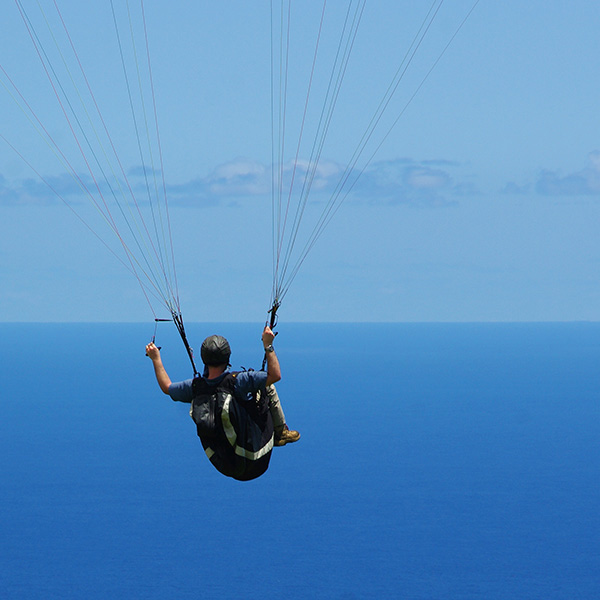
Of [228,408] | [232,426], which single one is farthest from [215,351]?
[232,426]

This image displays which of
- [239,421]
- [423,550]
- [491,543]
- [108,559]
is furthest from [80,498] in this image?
[239,421]

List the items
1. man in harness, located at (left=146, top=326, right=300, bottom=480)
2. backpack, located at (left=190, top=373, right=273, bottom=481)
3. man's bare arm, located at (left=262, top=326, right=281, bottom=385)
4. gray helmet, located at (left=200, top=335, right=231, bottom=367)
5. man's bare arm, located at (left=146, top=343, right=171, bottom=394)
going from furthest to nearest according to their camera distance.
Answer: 1. man's bare arm, located at (left=146, top=343, right=171, bottom=394)
2. backpack, located at (left=190, top=373, right=273, bottom=481)
3. man in harness, located at (left=146, top=326, right=300, bottom=480)
4. gray helmet, located at (left=200, top=335, right=231, bottom=367)
5. man's bare arm, located at (left=262, top=326, right=281, bottom=385)

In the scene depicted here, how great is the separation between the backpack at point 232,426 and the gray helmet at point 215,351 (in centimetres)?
24

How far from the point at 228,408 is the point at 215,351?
2.54 feet

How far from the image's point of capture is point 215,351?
36.2 feet

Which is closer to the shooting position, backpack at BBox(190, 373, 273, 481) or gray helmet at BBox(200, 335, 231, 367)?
gray helmet at BBox(200, 335, 231, 367)

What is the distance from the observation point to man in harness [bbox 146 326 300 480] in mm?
11109

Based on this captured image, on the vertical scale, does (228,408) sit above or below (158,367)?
below

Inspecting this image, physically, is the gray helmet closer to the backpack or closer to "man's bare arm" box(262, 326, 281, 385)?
the backpack

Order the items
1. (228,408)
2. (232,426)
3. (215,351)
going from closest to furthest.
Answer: (215,351) < (228,408) < (232,426)

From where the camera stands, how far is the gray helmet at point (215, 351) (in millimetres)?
11008

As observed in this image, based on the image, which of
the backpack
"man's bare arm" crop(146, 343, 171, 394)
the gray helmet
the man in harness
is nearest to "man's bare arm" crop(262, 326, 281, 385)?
the man in harness

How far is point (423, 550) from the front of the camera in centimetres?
18375

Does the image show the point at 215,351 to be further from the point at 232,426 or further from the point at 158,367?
the point at 158,367
